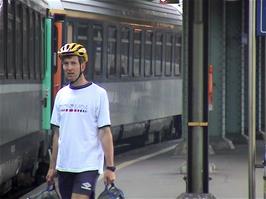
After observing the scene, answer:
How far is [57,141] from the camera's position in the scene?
6691 millimetres

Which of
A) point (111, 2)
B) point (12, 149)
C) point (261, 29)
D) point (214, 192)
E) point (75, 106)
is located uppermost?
point (111, 2)

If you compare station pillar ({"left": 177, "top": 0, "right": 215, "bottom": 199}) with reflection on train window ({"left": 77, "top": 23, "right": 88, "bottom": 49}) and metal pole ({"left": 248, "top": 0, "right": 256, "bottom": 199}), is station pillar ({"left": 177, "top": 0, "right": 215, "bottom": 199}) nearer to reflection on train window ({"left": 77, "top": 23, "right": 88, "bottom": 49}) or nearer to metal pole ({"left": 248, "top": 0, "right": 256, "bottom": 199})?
metal pole ({"left": 248, "top": 0, "right": 256, "bottom": 199})

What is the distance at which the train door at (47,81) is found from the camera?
43.6 feet

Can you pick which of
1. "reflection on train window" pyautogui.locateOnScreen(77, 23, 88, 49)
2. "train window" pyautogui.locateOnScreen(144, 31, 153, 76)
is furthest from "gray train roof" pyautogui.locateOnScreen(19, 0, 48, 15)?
"train window" pyautogui.locateOnScreen(144, 31, 153, 76)

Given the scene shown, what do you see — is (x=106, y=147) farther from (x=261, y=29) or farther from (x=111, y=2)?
(x=111, y=2)

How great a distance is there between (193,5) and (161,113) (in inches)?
437

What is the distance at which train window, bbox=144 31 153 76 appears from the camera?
18.5 meters

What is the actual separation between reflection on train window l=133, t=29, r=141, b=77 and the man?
1114 cm

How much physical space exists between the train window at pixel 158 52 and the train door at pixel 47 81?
5914 mm

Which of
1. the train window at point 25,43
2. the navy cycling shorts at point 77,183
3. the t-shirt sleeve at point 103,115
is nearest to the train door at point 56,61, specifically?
the train window at point 25,43

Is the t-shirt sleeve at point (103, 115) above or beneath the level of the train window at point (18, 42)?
beneath

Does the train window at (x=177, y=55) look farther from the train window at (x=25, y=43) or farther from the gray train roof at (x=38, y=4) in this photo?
the train window at (x=25, y=43)

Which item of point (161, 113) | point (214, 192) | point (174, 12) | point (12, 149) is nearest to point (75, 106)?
point (12, 149)

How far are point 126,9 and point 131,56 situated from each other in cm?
110
